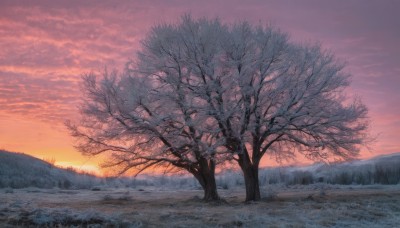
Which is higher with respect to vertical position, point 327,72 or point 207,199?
point 327,72

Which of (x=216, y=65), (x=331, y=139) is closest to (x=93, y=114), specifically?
(x=216, y=65)

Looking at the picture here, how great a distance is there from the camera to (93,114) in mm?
29047

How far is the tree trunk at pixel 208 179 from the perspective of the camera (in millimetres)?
29875

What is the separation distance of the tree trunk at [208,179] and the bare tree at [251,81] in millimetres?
2604

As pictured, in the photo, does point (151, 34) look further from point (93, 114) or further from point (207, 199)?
point (207, 199)

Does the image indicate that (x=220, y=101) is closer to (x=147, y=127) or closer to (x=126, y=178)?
(x=147, y=127)

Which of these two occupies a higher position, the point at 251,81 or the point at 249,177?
the point at 251,81

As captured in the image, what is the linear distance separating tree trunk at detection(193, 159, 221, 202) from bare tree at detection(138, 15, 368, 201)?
260 centimetres

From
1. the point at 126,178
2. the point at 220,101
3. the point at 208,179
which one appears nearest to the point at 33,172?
the point at 126,178

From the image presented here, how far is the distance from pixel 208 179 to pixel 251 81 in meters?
7.77

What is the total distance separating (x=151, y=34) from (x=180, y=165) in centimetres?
905

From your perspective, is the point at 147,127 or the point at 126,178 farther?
the point at 126,178

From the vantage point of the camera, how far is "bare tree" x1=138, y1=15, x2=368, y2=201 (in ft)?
86.6

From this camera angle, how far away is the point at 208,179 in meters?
30.4
